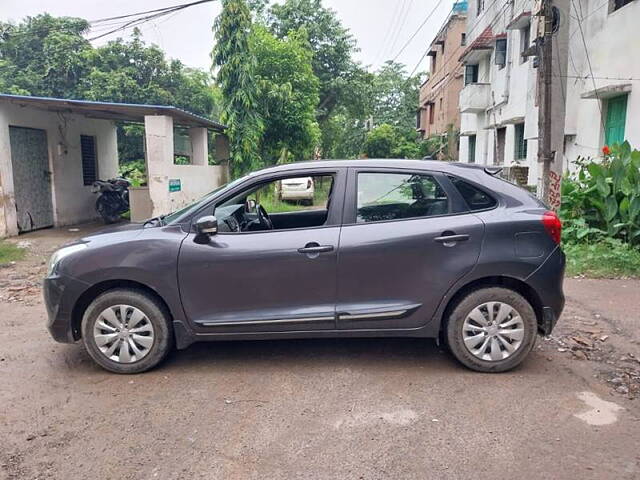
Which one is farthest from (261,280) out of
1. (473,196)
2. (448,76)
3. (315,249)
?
(448,76)

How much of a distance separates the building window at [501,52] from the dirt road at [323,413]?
15.8m

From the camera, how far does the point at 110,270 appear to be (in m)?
3.87

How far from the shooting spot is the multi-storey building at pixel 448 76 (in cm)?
2764

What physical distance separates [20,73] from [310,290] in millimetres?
26853

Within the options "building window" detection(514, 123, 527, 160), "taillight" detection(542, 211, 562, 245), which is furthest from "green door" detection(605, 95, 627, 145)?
"taillight" detection(542, 211, 562, 245)

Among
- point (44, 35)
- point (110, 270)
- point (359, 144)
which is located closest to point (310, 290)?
point (110, 270)

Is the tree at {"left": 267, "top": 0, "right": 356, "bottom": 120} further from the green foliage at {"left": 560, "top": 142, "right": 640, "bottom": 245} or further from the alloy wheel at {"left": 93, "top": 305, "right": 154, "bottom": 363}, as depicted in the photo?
the alloy wheel at {"left": 93, "top": 305, "right": 154, "bottom": 363}

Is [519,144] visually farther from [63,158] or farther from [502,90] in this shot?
[63,158]

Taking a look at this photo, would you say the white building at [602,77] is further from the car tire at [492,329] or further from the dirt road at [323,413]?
the car tire at [492,329]

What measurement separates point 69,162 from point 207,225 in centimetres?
1001

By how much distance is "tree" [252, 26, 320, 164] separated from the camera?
17.5 meters

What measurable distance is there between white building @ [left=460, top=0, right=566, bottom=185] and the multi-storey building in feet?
11.0

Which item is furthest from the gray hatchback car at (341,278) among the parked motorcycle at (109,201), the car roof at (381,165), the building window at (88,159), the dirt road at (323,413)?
the building window at (88,159)

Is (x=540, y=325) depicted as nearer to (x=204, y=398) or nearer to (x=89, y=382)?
(x=204, y=398)
